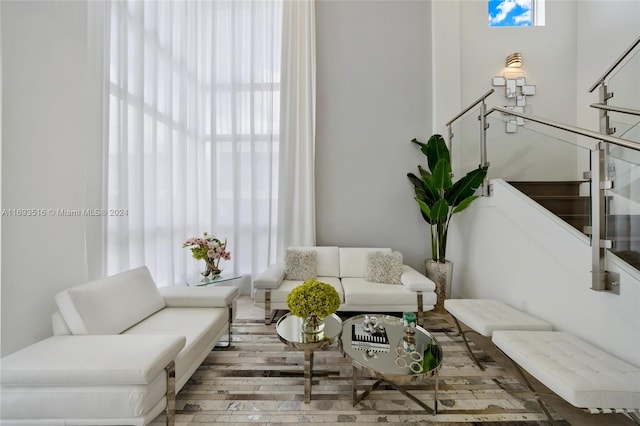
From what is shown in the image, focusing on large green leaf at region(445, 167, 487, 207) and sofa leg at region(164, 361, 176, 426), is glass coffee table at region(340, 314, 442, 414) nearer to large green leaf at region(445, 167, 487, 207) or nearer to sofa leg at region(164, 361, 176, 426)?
sofa leg at region(164, 361, 176, 426)

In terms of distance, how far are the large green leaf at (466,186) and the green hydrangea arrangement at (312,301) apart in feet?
7.17

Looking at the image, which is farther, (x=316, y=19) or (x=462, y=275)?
(x=316, y=19)

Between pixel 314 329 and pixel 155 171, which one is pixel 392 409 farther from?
pixel 155 171

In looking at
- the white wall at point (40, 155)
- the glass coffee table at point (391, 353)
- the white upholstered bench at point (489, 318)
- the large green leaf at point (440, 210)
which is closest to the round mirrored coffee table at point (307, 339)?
the glass coffee table at point (391, 353)

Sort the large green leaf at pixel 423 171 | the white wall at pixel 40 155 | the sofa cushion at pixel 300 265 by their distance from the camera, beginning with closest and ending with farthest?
the white wall at pixel 40 155 → the sofa cushion at pixel 300 265 → the large green leaf at pixel 423 171

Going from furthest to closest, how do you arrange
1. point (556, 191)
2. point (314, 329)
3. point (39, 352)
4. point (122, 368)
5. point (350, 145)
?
point (350, 145) < point (556, 191) < point (314, 329) < point (39, 352) < point (122, 368)

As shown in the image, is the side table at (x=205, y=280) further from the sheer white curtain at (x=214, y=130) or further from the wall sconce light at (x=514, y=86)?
the wall sconce light at (x=514, y=86)

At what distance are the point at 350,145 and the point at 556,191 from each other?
2.49 m

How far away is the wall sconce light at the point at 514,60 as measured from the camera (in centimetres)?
387

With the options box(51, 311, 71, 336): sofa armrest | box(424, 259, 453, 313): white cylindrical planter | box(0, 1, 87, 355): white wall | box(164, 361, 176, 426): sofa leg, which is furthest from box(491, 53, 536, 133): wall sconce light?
box(51, 311, 71, 336): sofa armrest

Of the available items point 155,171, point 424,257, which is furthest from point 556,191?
point 155,171

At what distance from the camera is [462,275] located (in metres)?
3.41

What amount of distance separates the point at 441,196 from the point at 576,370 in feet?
7.29

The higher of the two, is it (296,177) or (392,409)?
(296,177)
